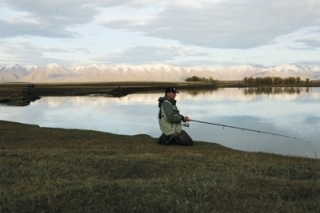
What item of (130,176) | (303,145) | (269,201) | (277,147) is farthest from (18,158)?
(303,145)

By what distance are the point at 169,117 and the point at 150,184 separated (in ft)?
23.3

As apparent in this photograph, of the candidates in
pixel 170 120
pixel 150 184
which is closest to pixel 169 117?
pixel 170 120

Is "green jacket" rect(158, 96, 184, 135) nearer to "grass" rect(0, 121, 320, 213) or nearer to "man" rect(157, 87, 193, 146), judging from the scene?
"man" rect(157, 87, 193, 146)

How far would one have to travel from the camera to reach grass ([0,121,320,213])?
23.1 feet

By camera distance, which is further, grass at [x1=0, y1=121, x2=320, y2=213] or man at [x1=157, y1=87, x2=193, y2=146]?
man at [x1=157, y1=87, x2=193, y2=146]

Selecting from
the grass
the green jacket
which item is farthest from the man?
the grass

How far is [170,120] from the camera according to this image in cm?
1537

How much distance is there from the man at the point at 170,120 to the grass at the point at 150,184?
332 centimetres

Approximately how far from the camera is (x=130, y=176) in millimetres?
9812

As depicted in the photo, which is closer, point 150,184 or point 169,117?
point 150,184

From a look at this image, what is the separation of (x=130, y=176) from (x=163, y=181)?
1.42 m

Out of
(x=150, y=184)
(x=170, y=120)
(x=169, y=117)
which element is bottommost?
(x=150, y=184)

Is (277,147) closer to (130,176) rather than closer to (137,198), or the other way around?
(130,176)

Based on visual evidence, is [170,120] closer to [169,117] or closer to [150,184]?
[169,117]
